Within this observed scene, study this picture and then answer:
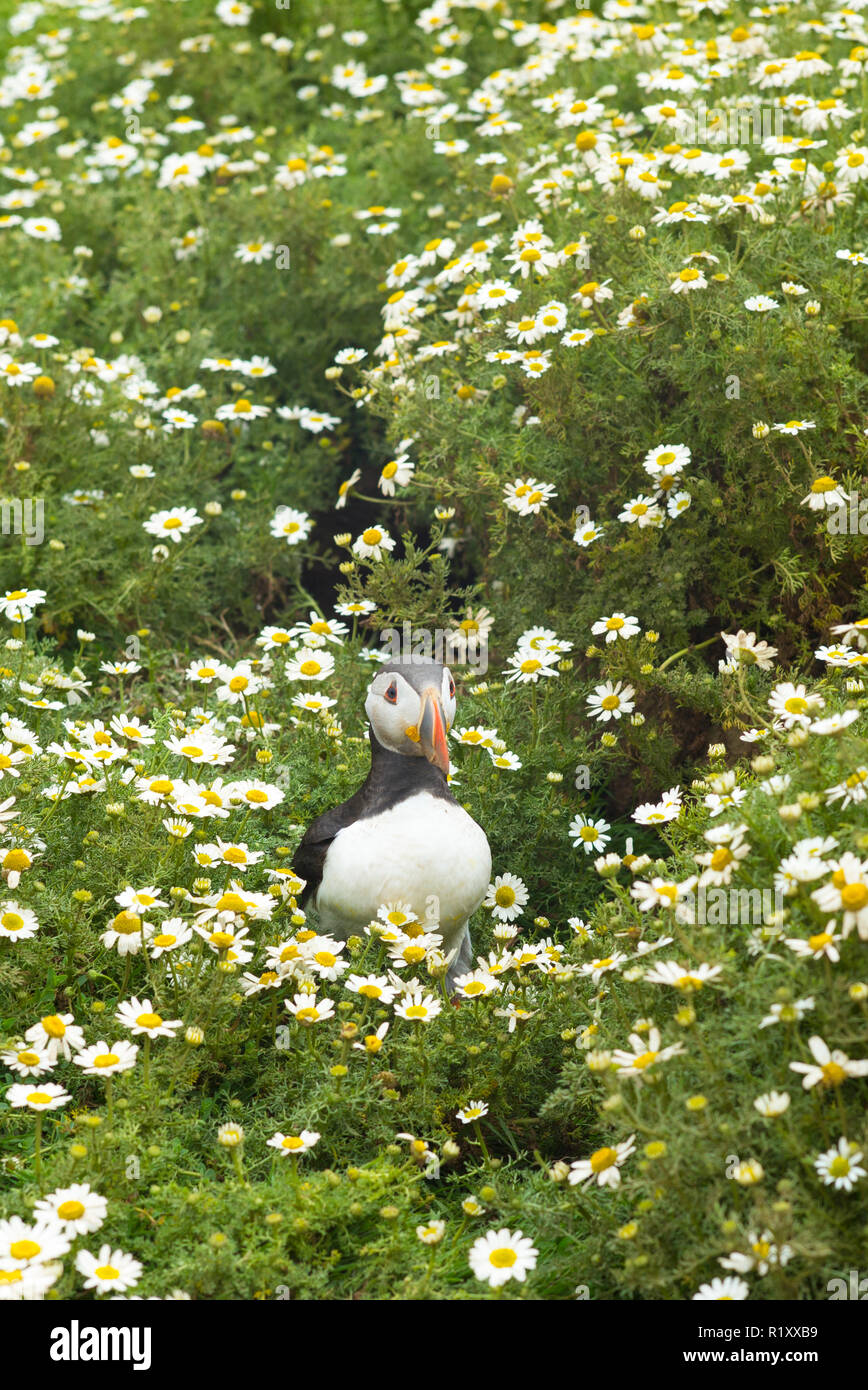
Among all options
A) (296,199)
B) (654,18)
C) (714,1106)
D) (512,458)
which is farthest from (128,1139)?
(654,18)

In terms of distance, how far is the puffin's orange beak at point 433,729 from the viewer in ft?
10.9

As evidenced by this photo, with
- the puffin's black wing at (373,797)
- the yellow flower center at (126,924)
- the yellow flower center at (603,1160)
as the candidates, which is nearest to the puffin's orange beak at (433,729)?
the puffin's black wing at (373,797)

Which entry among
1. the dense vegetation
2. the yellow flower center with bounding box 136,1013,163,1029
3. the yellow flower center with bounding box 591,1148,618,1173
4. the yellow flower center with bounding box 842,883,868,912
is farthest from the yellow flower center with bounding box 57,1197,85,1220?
the yellow flower center with bounding box 842,883,868,912

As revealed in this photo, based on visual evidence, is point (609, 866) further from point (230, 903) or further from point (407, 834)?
point (230, 903)

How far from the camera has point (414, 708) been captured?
3389 mm

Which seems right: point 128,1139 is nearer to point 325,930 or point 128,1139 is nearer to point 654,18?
point 325,930

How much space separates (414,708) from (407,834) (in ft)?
0.98

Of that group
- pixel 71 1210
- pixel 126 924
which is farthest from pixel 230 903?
pixel 71 1210

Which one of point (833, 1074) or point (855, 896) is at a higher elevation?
point (855, 896)

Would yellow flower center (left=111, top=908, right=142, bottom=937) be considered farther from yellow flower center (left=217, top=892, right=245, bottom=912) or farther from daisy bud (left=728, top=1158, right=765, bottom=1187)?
daisy bud (left=728, top=1158, right=765, bottom=1187)

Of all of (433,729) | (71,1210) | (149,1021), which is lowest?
(71,1210)

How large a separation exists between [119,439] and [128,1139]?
3.31 m

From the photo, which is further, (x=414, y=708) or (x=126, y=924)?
(x=414, y=708)

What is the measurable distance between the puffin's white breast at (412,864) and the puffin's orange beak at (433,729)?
15cm
